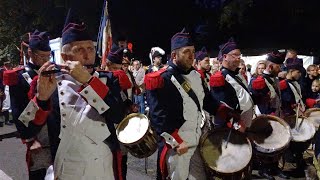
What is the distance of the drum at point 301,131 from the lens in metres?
7.92

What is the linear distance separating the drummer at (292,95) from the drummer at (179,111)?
3.95 m

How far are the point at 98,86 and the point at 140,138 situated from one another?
2.37 m

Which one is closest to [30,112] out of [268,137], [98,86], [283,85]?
[98,86]

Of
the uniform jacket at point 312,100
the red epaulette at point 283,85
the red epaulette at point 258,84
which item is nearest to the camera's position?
the red epaulette at point 258,84

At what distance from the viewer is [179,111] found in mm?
4930

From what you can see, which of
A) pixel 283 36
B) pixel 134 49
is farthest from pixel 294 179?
pixel 134 49

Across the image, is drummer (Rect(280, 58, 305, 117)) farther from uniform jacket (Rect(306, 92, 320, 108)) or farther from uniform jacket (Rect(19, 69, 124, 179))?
uniform jacket (Rect(19, 69, 124, 179))

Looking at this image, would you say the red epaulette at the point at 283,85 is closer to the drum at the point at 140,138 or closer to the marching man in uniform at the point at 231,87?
the marching man in uniform at the point at 231,87

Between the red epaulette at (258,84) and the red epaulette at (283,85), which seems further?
the red epaulette at (283,85)

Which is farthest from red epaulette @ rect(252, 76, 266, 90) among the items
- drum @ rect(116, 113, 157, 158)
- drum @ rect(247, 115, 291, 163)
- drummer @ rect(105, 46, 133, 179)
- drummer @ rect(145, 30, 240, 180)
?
drummer @ rect(145, 30, 240, 180)

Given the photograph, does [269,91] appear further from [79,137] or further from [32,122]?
[32,122]

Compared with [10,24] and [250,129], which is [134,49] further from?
[250,129]

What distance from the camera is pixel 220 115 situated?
557 cm

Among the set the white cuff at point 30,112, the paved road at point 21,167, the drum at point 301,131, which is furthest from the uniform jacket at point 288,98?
the white cuff at point 30,112
